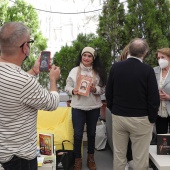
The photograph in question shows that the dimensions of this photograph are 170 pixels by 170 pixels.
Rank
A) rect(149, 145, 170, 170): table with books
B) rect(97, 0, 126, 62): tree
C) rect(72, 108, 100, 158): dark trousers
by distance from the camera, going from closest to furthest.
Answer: rect(149, 145, 170, 170): table with books, rect(72, 108, 100, 158): dark trousers, rect(97, 0, 126, 62): tree

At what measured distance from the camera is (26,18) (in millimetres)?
4625

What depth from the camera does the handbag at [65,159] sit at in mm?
3279

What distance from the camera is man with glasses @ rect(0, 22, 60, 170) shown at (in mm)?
1601

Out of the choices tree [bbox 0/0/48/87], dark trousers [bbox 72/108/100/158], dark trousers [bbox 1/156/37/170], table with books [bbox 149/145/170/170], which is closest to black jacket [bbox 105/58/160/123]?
table with books [bbox 149/145/170/170]

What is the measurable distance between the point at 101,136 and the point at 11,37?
2.78 m

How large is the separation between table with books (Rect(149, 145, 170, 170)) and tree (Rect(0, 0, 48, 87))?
7.80 ft

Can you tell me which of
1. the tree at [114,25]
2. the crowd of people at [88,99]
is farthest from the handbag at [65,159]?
the tree at [114,25]

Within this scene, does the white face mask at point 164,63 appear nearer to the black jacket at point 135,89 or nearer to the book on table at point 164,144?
the black jacket at point 135,89

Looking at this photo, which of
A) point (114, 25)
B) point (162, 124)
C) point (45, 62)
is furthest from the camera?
point (114, 25)

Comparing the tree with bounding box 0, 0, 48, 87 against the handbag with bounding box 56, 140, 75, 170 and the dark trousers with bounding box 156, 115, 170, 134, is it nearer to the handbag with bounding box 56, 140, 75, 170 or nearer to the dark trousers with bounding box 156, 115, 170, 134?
the handbag with bounding box 56, 140, 75, 170

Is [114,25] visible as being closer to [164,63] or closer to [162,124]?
[164,63]

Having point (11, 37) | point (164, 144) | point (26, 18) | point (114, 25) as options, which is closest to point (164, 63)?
point (164, 144)

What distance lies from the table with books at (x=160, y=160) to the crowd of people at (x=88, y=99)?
0.08 metres

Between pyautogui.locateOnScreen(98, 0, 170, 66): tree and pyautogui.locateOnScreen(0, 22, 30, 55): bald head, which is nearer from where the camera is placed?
pyautogui.locateOnScreen(0, 22, 30, 55): bald head
